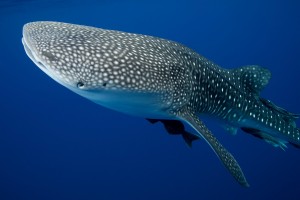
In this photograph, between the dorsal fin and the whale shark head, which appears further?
the dorsal fin

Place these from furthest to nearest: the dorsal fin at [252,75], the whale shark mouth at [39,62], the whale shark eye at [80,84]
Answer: the dorsal fin at [252,75] → the whale shark eye at [80,84] → the whale shark mouth at [39,62]

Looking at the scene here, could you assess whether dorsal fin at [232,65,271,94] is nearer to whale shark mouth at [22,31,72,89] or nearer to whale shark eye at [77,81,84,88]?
whale shark eye at [77,81,84,88]

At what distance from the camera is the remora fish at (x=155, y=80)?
295 centimetres

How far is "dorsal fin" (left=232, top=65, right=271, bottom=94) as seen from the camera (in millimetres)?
5258

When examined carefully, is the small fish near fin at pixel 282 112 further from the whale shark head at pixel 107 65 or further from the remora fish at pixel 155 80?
the whale shark head at pixel 107 65

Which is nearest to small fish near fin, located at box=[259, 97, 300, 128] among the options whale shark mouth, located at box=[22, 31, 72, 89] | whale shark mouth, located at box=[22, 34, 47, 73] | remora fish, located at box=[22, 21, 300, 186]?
remora fish, located at box=[22, 21, 300, 186]

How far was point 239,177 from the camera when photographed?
147 inches

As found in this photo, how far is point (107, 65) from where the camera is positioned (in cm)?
309

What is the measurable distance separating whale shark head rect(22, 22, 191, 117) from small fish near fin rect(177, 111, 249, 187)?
9.9 inches

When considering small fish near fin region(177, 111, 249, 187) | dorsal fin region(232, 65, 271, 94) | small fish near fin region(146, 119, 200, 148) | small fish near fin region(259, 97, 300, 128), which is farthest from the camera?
small fish near fin region(259, 97, 300, 128)

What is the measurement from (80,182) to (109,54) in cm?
1891

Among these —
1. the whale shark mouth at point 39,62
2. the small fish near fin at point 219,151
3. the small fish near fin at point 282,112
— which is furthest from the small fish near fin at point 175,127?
the whale shark mouth at point 39,62

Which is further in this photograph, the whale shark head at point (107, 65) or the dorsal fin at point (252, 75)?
the dorsal fin at point (252, 75)

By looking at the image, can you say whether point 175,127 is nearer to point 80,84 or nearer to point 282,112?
point 80,84
